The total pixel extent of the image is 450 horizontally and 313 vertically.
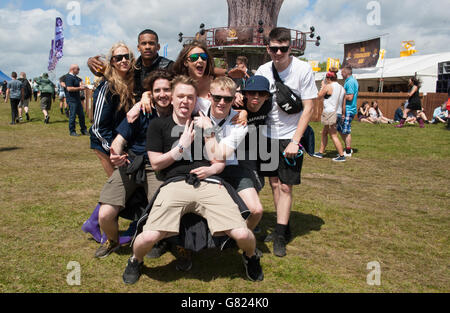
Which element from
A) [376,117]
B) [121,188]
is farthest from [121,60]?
[376,117]

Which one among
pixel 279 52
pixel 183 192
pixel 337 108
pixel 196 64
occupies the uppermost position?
pixel 279 52

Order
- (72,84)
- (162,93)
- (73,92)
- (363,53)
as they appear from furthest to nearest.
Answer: (363,53), (73,92), (72,84), (162,93)

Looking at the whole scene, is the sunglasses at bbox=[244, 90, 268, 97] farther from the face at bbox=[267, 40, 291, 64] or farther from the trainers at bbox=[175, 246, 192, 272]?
the trainers at bbox=[175, 246, 192, 272]

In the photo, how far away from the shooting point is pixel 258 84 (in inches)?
134

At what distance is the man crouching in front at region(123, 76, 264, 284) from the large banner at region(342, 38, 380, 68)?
30307 millimetres

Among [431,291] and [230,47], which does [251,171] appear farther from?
[230,47]

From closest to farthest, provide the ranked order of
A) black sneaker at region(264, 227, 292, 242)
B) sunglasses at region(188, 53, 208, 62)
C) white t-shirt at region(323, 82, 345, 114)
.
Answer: sunglasses at region(188, 53, 208, 62) → black sneaker at region(264, 227, 292, 242) → white t-shirt at region(323, 82, 345, 114)

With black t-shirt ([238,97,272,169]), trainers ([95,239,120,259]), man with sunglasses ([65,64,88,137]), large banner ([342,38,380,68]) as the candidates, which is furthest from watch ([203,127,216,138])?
large banner ([342,38,380,68])

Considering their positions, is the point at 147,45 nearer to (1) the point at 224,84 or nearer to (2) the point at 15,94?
(1) the point at 224,84

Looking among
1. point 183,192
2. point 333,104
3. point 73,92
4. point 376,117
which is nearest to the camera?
point 183,192

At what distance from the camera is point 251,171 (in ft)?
11.9

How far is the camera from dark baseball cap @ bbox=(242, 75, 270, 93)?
11.1 feet

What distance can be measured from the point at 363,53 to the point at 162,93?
3191 cm

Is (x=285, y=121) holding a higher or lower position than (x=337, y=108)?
lower
